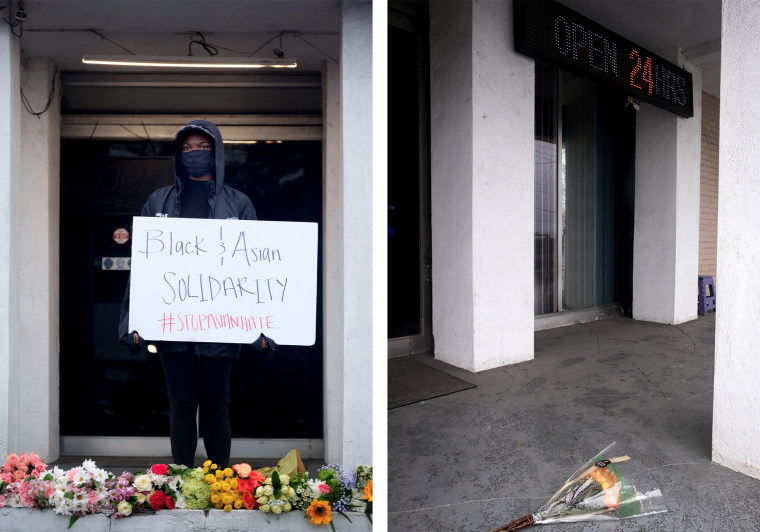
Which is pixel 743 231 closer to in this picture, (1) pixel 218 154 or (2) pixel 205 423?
(1) pixel 218 154

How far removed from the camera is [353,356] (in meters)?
2.28

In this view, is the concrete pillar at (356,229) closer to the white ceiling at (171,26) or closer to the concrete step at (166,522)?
the white ceiling at (171,26)

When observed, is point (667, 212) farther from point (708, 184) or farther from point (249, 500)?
point (249, 500)

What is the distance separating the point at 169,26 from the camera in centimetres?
246

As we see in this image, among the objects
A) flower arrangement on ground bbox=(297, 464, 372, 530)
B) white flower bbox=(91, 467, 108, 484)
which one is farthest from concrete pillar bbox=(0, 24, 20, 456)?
flower arrangement on ground bbox=(297, 464, 372, 530)

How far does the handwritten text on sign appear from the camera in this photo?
2.06m

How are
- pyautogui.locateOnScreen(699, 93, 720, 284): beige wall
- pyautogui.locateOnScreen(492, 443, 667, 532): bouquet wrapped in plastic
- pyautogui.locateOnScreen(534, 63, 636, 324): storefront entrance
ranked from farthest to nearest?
1. pyautogui.locateOnScreen(699, 93, 720, 284): beige wall
2. pyautogui.locateOnScreen(534, 63, 636, 324): storefront entrance
3. pyautogui.locateOnScreen(492, 443, 667, 532): bouquet wrapped in plastic

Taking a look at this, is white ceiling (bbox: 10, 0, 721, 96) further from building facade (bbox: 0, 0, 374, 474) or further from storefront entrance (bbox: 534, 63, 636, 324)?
storefront entrance (bbox: 534, 63, 636, 324)

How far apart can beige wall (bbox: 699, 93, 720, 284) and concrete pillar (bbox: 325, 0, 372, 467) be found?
24.3 ft

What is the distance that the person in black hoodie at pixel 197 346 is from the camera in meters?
2.19

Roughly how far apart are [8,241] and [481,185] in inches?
131

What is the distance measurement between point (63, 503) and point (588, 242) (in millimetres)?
6487

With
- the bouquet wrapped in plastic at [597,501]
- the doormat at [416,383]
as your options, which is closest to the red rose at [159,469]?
the bouquet wrapped in plastic at [597,501]

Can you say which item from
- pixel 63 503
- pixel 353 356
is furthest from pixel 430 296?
→ pixel 63 503
